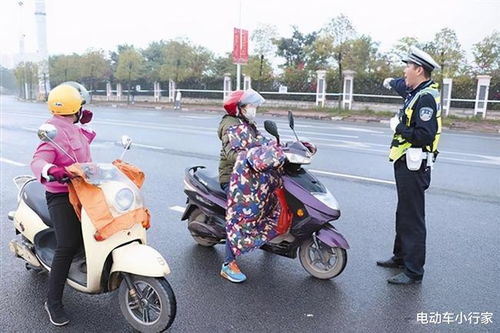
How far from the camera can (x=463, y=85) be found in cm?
2470

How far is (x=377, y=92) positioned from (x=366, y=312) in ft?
84.8

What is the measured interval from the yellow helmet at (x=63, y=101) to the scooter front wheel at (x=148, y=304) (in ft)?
3.97

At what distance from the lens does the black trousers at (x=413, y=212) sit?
3.88 metres

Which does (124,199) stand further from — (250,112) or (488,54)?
(488,54)

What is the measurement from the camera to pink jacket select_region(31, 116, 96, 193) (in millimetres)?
2973

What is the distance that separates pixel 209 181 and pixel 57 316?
1834 millimetres

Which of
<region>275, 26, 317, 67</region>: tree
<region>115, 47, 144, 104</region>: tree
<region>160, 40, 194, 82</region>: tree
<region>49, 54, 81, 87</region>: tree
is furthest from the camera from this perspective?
<region>49, 54, 81, 87</region>: tree

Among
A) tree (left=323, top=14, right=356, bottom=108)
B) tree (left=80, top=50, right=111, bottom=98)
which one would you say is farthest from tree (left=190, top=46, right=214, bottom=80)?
tree (left=323, top=14, right=356, bottom=108)

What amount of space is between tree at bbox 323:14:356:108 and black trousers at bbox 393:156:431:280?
24.2 metres

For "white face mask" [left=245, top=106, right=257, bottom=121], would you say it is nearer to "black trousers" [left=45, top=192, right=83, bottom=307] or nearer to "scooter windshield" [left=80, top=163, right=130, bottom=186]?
"scooter windshield" [left=80, top=163, right=130, bottom=186]

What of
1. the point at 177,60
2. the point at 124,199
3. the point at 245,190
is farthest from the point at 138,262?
the point at 177,60

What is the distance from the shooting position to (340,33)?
87.4ft

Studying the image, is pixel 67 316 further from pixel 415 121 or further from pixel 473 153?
pixel 473 153

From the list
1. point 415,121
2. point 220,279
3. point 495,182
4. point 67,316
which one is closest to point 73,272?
point 67,316
